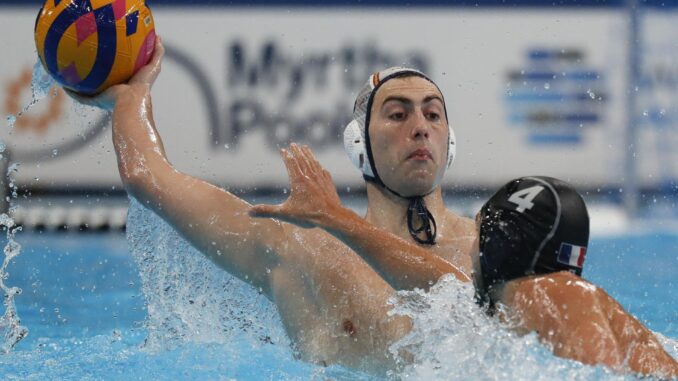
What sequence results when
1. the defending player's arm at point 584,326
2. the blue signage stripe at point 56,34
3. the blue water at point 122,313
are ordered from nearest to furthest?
the defending player's arm at point 584,326 → the blue signage stripe at point 56,34 → the blue water at point 122,313

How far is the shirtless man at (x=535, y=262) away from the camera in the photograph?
2080 mm

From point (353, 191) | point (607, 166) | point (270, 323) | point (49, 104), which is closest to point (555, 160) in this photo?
point (607, 166)

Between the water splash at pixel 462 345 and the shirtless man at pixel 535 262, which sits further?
the water splash at pixel 462 345

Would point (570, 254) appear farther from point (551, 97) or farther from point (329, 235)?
point (551, 97)

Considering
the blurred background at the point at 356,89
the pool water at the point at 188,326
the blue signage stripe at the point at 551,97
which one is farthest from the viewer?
the blue signage stripe at the point at 551,97

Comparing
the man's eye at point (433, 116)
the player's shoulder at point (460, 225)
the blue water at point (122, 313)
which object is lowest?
the blue water at point (122, 313)

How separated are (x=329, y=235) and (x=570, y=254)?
95cm

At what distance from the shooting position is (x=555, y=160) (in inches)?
300

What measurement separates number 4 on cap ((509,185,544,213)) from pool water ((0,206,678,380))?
295mm

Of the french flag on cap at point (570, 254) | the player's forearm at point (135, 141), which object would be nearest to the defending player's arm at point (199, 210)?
the player's forearm at point (135, 141)

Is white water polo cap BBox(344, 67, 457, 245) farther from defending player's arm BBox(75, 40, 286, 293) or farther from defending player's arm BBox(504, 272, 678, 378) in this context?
defending player's arm BBox(504, 272, 678, 378)

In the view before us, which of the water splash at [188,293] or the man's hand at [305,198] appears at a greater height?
the man's hand at [305,198]

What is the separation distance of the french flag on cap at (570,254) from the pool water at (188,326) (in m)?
0.20

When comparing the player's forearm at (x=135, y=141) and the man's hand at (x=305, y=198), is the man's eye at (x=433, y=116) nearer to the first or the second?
the man's hand at (x=305, y=198)
